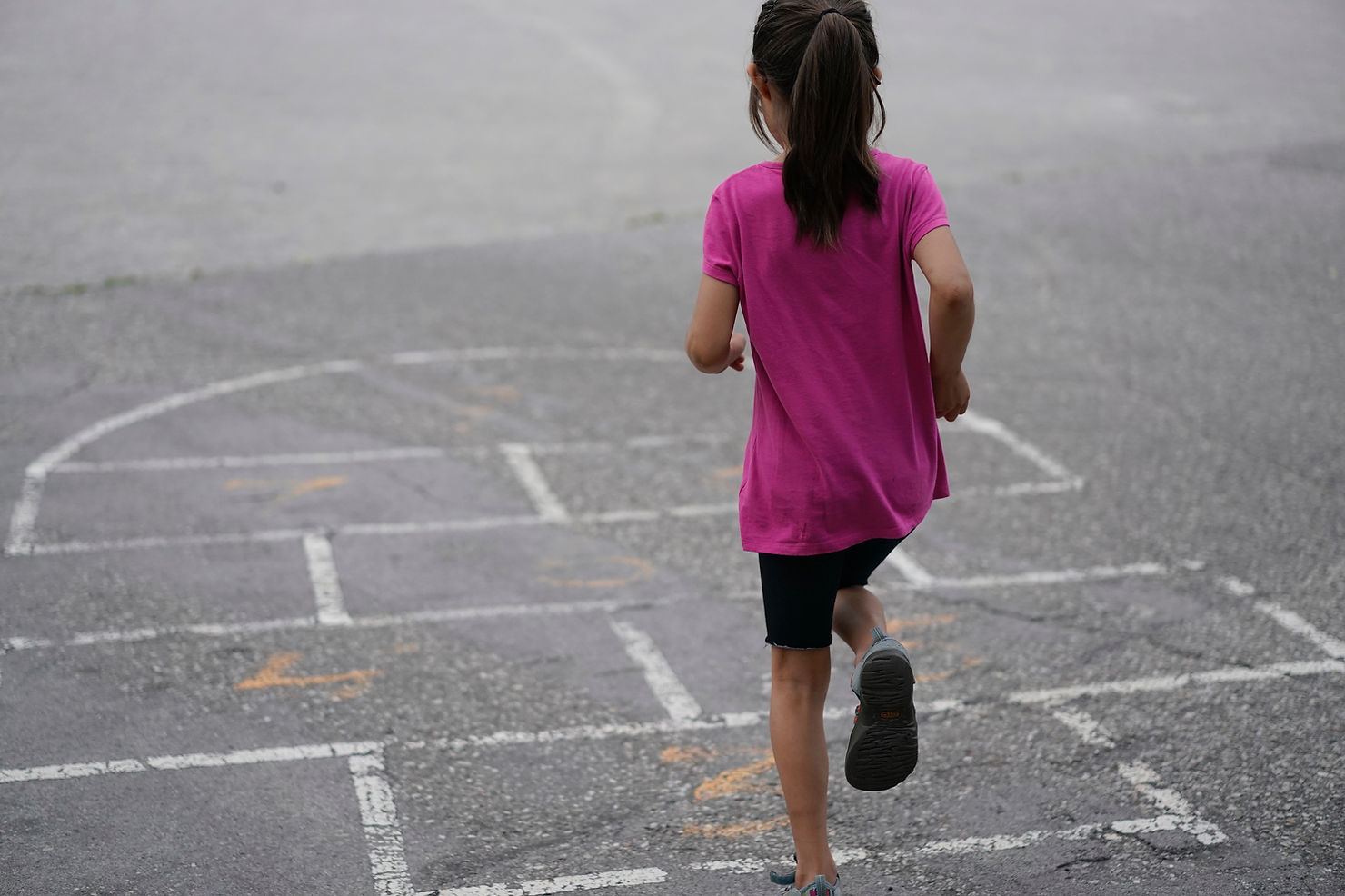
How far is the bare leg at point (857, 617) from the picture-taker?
126 inches

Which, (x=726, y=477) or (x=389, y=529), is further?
(x=726, y=477)

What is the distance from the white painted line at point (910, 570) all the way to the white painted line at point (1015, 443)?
47.7 inches

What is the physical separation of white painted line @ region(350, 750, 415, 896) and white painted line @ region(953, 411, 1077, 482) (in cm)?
369

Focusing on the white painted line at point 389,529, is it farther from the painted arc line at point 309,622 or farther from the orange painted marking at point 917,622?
the orange painted marking at point 917,622

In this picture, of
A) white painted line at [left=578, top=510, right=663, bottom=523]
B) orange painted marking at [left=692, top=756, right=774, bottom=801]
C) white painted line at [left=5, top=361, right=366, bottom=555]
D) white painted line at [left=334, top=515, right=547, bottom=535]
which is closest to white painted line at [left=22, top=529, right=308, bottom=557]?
white painted line at [left=5, top=361, right=366, bottom=555]

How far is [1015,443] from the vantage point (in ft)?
22.3

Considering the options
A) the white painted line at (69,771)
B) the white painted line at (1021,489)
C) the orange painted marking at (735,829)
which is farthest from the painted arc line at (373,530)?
the orange painted marking at (735,829)

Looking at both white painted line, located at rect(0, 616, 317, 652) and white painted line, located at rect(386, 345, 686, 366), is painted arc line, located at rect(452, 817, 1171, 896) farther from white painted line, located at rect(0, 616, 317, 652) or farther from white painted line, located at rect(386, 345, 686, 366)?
white painted line, located at rect(386, 345, 686, 366)

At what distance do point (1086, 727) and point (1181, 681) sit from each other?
1.64ft

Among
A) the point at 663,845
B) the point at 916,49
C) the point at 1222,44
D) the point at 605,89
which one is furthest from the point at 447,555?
the point at 1222,44

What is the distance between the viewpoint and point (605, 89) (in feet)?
54.0

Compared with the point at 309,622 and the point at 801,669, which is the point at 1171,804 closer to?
the point at 801,669

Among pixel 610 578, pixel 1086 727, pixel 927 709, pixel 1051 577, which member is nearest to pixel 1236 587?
pixel 1051 577

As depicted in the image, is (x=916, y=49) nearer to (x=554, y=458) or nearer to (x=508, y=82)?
(x=508, y=82)
